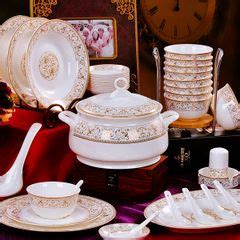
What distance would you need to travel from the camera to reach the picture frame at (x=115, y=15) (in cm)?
258

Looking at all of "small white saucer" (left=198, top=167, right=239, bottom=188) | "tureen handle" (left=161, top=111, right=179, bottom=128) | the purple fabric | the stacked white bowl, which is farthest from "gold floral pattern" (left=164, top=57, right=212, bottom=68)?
the purple fabric

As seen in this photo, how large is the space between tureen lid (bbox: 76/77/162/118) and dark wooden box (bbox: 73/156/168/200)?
15 centimetres

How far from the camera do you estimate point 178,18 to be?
128 inches

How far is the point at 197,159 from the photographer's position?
7.52 feet

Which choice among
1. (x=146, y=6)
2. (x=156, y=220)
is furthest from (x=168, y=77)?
(x=146, y=6)

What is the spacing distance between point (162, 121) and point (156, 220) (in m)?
0.33

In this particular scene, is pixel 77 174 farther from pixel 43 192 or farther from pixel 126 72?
pixel 126 72

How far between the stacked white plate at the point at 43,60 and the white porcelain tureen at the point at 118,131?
0.84 ft

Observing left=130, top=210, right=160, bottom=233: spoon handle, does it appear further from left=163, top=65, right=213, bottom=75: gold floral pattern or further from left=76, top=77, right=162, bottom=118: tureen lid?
left=163, top=65, right=213, bottom=75: gold floral pattern

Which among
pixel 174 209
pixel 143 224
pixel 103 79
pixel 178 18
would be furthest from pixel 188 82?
pixel 178 18

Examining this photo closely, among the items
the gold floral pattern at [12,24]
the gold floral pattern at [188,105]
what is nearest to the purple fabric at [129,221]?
the gold floral pattern at [188,105]

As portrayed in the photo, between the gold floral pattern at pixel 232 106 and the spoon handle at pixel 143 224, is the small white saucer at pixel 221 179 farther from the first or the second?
the spoon handle at pixel 143 224

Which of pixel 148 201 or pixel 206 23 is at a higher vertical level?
pixel 206 23

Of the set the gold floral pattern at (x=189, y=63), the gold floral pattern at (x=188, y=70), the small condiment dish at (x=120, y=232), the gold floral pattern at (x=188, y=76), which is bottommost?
the small condiment dish at (x=120, y=232)
